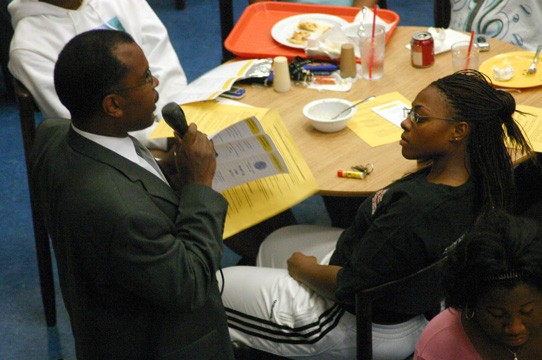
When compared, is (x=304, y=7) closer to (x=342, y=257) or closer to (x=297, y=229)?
(x=297, y=229)

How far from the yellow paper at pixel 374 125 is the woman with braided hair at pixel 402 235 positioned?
1.14 feet

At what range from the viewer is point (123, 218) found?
149 cm

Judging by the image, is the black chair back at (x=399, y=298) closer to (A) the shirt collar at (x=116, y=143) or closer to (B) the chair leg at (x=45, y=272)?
(A) the shirt collar at (x=116, y=143)

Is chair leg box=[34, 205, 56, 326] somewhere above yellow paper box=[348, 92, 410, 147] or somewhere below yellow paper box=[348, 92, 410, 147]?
below

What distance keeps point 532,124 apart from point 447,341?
97 centimetres

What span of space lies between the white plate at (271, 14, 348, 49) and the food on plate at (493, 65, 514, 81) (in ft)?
2.08

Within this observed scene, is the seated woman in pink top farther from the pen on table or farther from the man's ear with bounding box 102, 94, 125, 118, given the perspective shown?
the man's ear with bounding box 102, 94, 125, 118

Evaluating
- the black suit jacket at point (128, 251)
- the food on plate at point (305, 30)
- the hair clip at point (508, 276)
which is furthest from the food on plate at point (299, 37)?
the hair clip at point (508, 276)

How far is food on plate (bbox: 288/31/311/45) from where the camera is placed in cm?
280

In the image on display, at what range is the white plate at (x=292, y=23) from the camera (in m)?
2.85

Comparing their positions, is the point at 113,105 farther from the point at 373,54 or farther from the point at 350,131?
the point at 373,54

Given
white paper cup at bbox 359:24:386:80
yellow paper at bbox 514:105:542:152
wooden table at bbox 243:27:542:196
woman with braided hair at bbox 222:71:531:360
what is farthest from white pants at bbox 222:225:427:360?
white paper cup at bbox 359:24:386:80

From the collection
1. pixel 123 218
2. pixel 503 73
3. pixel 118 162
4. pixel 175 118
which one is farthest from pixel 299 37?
pixel 123 218

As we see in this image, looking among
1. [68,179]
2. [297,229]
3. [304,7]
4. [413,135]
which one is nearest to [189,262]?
[68,179]
